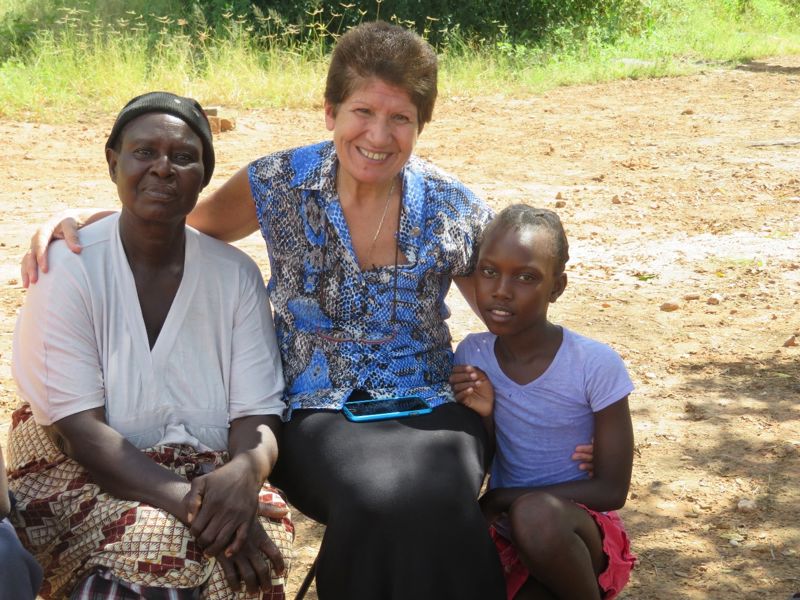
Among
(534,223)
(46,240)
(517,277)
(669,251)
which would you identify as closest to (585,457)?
(517,277)

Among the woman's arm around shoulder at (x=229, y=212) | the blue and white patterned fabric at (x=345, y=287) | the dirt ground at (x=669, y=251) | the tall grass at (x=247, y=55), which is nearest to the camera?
the blue and white patterned fabric at (x=345, y=287)

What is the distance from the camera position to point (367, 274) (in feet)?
10.5

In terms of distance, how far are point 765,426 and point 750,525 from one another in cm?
90

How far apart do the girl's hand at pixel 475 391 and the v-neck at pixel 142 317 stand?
836 millimetres

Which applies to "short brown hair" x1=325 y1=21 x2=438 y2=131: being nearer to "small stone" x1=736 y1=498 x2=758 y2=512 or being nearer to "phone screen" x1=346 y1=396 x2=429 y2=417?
"phone screen" x1=346 y1=396 x2=429 y2=417

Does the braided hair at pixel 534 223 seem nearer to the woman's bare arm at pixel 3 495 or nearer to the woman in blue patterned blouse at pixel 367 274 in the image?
the woman in blue patterned blouse at pixel 367 274

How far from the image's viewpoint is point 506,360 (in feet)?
10.3

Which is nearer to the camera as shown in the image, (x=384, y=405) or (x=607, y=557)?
(x=607, y=557)

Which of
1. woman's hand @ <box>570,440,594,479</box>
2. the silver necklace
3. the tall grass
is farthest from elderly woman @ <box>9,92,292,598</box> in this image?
the tall grass

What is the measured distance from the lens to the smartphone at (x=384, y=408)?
3.01m

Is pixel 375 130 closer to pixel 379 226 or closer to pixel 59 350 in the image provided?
pixel 379 226

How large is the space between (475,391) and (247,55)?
10.5 metres

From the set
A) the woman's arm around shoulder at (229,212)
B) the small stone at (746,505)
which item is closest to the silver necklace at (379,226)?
the woman's arm around shoulder at (229,212)

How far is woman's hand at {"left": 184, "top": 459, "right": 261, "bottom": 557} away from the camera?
2.59 meters
